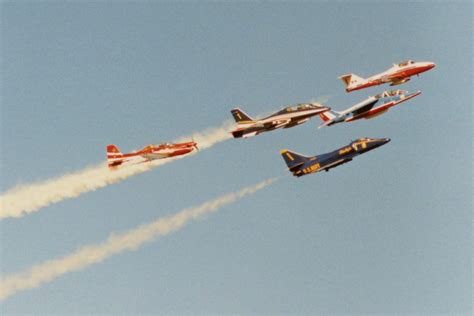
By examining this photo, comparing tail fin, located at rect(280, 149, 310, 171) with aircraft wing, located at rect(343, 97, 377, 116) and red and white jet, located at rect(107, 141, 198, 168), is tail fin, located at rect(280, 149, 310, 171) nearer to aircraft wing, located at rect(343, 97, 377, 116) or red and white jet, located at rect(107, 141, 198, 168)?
aircraft wing, located at rect(343, 97, 377, 116)

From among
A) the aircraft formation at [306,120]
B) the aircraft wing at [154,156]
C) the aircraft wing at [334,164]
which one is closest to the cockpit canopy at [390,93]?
the aircraft formation at [306,120]

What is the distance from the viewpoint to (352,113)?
400ft

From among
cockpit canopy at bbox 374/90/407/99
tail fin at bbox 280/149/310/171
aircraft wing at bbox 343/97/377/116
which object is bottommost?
tail fin at bbox 280/149/310/171

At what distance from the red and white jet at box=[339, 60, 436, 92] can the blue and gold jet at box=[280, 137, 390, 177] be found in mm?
13383

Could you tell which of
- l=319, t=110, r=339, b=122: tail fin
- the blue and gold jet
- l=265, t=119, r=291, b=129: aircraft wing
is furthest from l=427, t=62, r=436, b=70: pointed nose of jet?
l=265, t=119, r=291, b=129: aircraft wing

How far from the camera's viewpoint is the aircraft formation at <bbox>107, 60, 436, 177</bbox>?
116m

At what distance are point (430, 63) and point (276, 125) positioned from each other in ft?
97.4

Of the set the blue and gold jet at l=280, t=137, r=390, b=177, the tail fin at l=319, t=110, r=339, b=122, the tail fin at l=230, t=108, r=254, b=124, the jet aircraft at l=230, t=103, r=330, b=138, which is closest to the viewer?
the blue and gold jet at l=280, t=137, r=390, b=177

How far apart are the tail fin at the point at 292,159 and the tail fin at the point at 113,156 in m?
23.0

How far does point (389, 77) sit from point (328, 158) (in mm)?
20540

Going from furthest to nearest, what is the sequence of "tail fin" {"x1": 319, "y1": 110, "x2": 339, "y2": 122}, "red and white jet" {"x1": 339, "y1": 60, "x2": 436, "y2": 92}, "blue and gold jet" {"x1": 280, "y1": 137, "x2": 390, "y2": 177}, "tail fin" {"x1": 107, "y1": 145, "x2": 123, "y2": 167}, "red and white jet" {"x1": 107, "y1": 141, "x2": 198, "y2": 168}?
"red and white jet" {"x1": 339, "y1": 60, "x2": 436, "y2": 92}
"tail fin" {"x1": 319, "y1": 110, "x2": 339, "y2": 122}
"tail fin" {"x1": 107, "y1": 145, "x2": 123, "y2": 167}
"red and white jet" {"x1": 107, "y1": 141, "x2": 198, "y2": 168}
"blue and gold jet" {"x1": 280, "y1": 137, "x2": 390, "y2": 177}

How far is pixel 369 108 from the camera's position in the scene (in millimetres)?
123312

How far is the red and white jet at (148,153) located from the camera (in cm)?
11981

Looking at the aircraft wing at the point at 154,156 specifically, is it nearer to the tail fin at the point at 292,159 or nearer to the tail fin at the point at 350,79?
the tail fin at the point at 292,159
